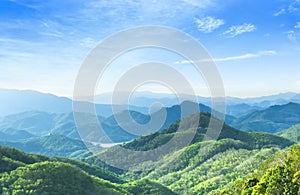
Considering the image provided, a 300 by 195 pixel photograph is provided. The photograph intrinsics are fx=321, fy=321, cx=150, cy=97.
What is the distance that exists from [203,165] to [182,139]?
114ft

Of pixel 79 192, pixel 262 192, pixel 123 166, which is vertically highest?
pixel 262 192

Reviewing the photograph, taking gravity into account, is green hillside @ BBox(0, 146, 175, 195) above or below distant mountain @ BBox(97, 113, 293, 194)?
above

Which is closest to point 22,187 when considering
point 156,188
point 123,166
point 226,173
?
point 156,188

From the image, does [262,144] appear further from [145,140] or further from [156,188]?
[156,188]

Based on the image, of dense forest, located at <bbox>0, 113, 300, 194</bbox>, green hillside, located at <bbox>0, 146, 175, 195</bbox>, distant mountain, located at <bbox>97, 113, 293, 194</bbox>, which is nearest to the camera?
dense forest, located at <bbox>0, 113, 300, 194</bbox>

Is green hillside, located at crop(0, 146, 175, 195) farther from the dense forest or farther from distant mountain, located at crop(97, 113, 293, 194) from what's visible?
distant mountain, located at crop(97, 113, 293, 194)

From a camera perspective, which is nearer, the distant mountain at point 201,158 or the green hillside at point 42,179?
the green hillside at point 42,179

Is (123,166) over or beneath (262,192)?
beneath

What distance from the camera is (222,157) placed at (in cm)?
11062

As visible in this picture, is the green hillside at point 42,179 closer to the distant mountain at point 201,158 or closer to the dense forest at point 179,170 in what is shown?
the dense forest at point 179,170

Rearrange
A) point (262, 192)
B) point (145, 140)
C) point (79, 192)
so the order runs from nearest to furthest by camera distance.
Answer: point (262, 192)
point (79, 192)
point (145, 140)

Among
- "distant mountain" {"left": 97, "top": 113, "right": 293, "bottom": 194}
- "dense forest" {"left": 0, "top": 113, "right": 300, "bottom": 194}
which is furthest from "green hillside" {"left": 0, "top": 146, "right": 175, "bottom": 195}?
"distant mountain" {"left": 97, "top": 113, "right": 293, "bottom": 194}

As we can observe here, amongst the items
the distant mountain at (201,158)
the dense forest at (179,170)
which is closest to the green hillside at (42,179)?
the dense forest at (179,170)

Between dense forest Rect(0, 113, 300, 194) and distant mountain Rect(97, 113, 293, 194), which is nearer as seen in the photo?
dense forest Rect(0, 113, 300, 194)
